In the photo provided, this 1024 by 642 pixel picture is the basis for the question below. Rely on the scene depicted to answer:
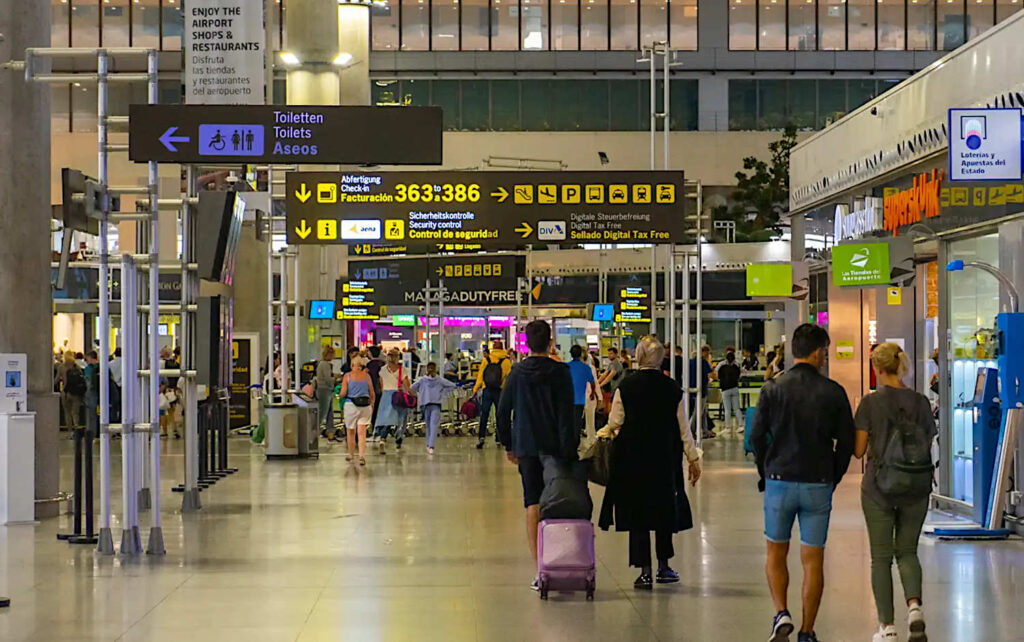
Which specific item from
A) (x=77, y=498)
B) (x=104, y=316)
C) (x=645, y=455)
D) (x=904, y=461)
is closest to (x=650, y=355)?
(x=645, y=455)

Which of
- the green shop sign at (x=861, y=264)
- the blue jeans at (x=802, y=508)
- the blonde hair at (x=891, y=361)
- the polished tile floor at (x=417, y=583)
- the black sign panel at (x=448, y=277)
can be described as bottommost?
the polished tile floor at (x=417, y=583)

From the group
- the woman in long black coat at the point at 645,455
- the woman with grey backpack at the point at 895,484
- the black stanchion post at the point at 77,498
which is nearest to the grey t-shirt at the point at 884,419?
the woman with grey backpack at the point at 895,484

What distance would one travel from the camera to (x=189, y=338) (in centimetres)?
1611

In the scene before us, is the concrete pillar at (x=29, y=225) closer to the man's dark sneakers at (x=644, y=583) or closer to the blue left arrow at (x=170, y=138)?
the blue left arrow at (x=170, y=138)

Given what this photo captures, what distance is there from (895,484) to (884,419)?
1.17 ft

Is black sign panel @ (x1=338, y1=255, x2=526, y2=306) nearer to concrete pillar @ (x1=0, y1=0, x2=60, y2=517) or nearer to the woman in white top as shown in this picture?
the woman in white top

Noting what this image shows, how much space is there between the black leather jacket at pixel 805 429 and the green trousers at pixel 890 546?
339mm

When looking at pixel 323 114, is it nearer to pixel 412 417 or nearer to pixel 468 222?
pixel 468 222

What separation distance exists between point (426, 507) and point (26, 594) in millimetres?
6278

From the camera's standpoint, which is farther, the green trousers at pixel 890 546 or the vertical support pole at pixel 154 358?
the vertical support pole at pixel 154 358

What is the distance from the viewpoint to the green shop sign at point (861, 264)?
618 inches

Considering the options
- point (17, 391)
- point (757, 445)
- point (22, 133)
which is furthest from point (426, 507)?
point (757, 445)

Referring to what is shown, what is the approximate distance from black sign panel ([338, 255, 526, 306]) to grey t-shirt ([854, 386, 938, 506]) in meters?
22.0

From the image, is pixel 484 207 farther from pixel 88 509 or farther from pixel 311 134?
pixel 88 509
